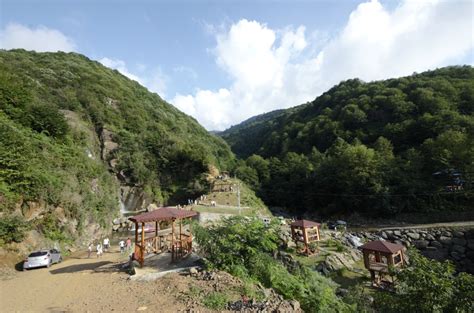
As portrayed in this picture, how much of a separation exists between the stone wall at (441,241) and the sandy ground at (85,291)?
20.6 m

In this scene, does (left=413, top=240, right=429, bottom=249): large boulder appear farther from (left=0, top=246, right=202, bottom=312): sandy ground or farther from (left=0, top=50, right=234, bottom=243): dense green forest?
(left=0, top=50, right=234, bottom=243): dense green forest

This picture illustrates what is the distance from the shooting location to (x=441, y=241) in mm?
24188

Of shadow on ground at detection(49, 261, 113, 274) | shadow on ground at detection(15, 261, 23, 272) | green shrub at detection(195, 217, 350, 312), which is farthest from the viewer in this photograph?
shadow on ground at detection(15, 261, 23, 272)

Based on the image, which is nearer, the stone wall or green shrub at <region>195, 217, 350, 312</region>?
green shrub at <region>195, 217, 350, 312</region>

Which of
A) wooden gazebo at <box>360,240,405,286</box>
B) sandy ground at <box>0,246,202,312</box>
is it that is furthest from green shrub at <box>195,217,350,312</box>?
wooden gazebo at <box>360,240,405,286</box>

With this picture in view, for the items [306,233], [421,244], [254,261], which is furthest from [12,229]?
[421,244]


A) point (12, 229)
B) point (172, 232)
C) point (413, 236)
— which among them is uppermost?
point (12, 229)

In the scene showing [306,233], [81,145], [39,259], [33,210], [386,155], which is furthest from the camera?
[386,155]

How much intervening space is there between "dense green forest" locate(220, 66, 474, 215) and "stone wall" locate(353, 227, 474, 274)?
413 inches

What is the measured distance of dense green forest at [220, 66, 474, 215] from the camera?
3578 centimetres

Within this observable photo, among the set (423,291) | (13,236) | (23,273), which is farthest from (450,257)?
(13,236)

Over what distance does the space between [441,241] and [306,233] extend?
14820mm

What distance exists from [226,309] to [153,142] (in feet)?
152

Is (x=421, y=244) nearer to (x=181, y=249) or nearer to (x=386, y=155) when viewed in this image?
(x=386, y=155)
